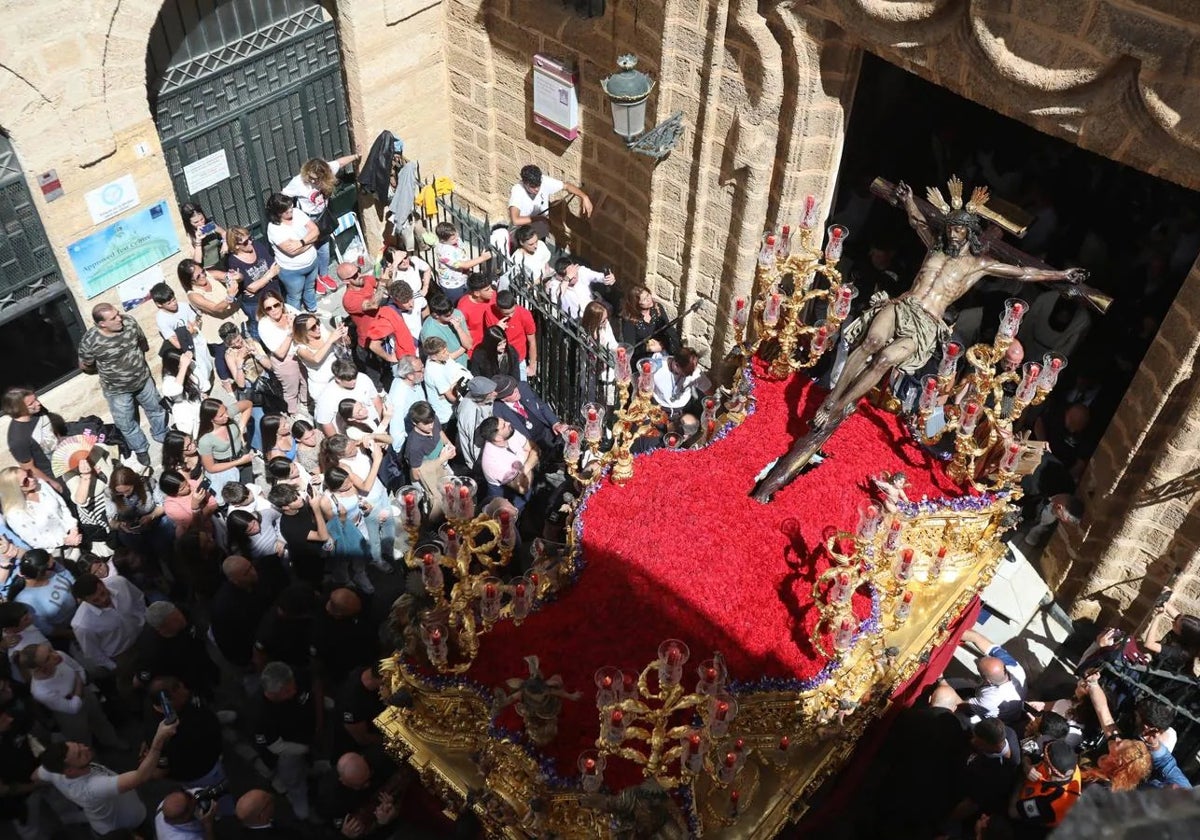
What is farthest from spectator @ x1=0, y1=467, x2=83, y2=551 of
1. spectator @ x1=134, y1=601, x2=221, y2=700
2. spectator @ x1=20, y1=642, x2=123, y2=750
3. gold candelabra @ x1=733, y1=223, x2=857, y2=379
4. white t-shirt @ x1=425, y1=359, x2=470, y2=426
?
gold candelabra @ x1=733, y1=223, x2=857, y2=379

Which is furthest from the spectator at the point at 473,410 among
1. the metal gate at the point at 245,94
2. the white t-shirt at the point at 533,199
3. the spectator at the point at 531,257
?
the metal gate at the point at 245,94

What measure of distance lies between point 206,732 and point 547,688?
7.42 feet

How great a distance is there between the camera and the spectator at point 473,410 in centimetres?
842

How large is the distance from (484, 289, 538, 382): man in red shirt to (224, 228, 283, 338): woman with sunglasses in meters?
2.04

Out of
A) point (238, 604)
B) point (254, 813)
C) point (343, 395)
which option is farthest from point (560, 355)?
point (254, 813)

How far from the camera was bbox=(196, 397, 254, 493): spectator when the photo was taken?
8.35 meters

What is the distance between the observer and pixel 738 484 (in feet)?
26.4

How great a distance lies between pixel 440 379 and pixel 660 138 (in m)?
2.78

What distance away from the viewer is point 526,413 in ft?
29.0

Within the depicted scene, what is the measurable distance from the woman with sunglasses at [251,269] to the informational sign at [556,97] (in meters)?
2.93

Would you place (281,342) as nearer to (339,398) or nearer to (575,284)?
(339,398)

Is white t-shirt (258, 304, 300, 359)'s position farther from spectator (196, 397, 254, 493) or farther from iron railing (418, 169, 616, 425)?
iron railing (418, 169, 616, 425)

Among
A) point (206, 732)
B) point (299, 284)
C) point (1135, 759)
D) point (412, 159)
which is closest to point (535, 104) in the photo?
point (412, 159)

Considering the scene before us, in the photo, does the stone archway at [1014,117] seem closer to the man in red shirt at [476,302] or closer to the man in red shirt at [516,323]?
the man in red shirt at [516,323]
